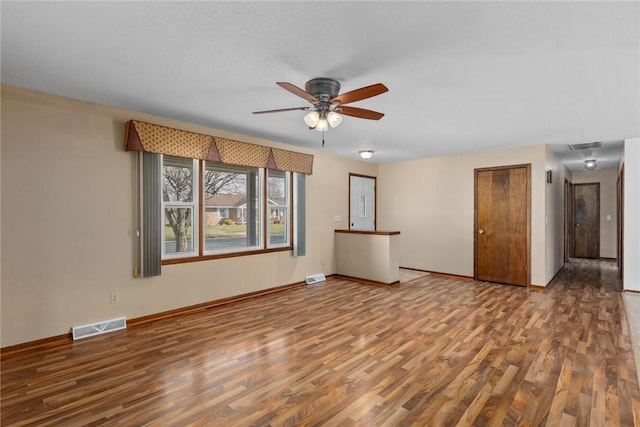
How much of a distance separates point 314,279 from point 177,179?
2.94 m

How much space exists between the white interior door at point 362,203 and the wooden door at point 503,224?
2.26 meters

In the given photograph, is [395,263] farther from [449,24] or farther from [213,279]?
[449,24]

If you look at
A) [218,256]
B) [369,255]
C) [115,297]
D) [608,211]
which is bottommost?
[115,297]

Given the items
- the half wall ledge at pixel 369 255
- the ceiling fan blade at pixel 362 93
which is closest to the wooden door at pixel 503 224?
the half wall ledge at pixel 369 255

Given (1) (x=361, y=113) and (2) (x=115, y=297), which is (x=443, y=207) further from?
(2) (x=115, y=297)

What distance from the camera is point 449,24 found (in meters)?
1.94

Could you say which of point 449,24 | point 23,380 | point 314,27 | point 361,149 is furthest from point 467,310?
point 23,380

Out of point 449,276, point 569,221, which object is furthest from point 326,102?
point 569,221

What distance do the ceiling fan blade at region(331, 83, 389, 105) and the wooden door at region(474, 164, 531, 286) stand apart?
4.29 meters

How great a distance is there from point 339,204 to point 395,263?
1.64 metres

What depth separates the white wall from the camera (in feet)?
16.3

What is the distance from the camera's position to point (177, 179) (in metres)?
4.21

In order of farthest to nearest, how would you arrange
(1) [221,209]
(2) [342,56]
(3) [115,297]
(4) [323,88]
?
1. (1) [221,209]
2. (3) [115,297]
3. (4) [323,88]
4. (2) [342,56]

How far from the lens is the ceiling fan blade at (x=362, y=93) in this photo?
2.35 metres
